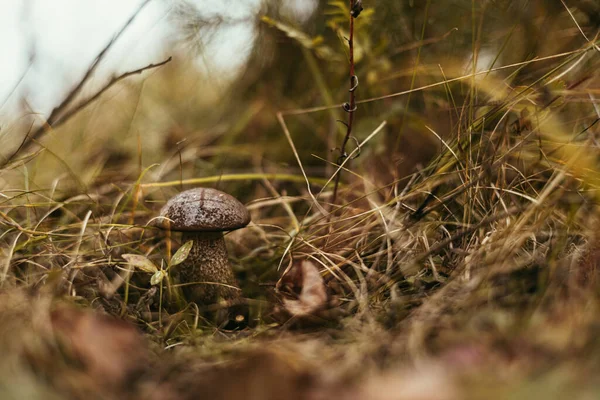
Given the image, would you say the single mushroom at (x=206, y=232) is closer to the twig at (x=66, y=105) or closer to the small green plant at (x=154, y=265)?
the small green plant at (x=154, y=265)

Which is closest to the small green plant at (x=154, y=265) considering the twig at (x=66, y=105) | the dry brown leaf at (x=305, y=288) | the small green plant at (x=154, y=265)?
the small green plant at (x=154, y=265)

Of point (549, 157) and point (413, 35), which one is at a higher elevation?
point (413, 35)

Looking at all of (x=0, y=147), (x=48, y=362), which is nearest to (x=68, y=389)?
(x=48, y=362)

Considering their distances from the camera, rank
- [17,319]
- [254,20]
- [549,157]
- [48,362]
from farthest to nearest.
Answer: [254,20], [549,157], [17,319], [48,362]

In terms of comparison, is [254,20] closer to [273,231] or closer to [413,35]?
[413,35]

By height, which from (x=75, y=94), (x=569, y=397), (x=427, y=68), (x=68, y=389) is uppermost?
(x=75, y=94)

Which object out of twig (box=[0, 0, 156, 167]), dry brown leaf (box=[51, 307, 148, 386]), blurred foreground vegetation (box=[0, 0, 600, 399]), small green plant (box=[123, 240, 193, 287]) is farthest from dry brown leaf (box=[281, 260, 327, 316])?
twig (box=[0, 0, 156, 167])

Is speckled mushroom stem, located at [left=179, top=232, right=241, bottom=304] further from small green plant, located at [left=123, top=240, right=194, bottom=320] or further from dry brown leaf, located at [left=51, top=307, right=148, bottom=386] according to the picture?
dry brown leaf, located at [left=51, top=307, right=148, bottom=386]
